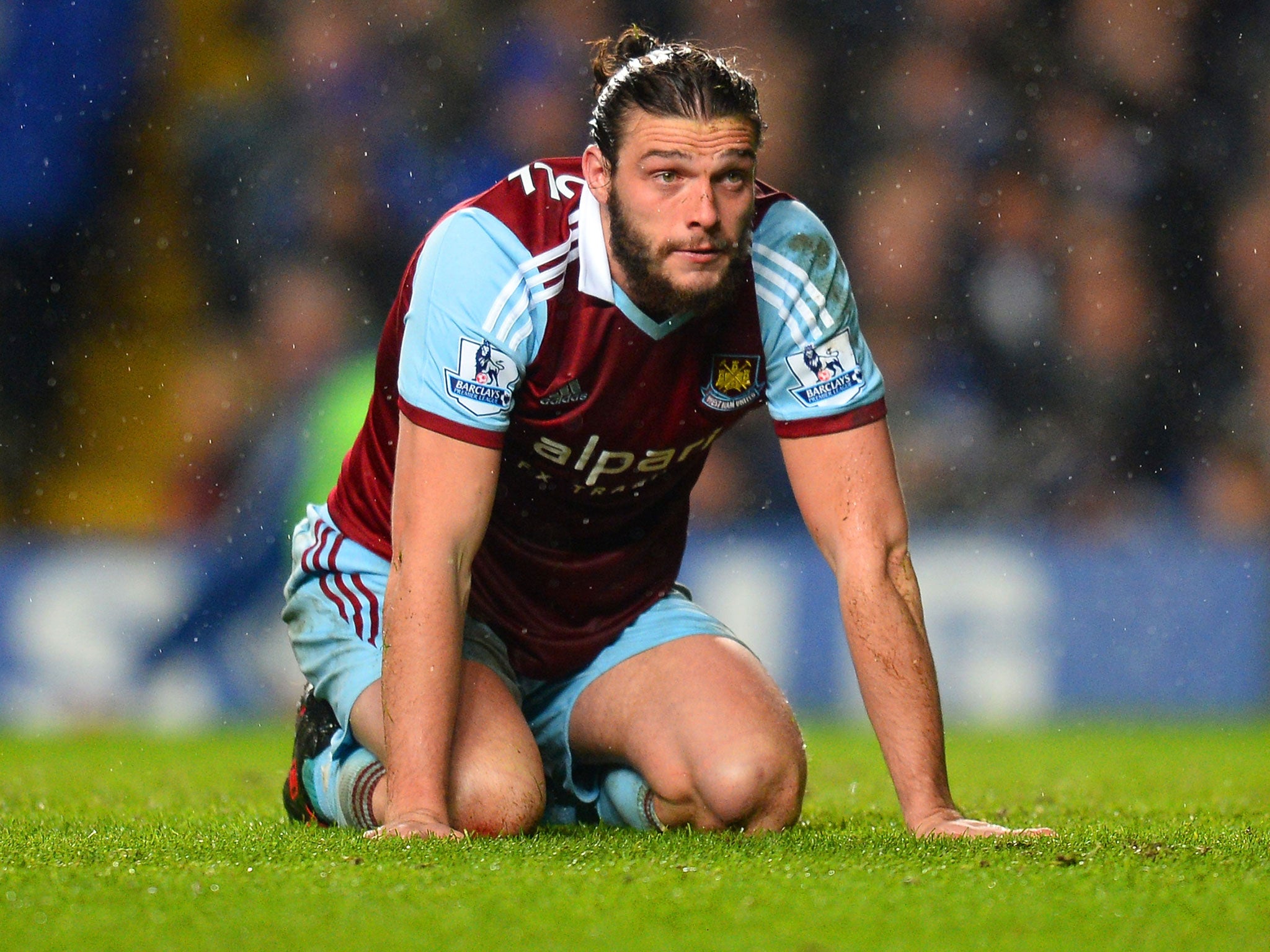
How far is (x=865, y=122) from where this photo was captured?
762cm

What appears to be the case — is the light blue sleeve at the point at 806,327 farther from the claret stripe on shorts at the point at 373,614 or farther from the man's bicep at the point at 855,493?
the claret stripe on shorts at the point at 373,614

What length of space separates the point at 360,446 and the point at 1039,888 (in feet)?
5.66

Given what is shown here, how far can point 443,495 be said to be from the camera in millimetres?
2943

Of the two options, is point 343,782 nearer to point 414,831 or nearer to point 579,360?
point 414,831

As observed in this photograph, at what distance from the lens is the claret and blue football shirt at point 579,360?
2982 mm

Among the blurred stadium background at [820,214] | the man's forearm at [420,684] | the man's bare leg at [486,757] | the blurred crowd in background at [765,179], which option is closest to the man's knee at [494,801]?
→ the man's bare leg at [486,757]

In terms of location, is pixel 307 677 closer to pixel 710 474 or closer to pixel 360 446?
pixel 360 446

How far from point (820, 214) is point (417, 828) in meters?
5.06

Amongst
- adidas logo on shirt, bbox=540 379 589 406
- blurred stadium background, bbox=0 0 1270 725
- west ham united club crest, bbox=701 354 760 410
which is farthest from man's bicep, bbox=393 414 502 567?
blurred stadium background, bbox=0 0 1270 725

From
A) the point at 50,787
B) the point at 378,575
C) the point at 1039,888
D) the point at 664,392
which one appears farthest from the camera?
the point at 50,787

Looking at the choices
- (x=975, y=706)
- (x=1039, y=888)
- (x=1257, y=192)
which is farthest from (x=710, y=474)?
(x=1039, y=888)

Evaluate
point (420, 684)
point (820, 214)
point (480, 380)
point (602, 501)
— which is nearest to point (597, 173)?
point (480, 380)

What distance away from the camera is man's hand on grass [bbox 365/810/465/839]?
284 cm

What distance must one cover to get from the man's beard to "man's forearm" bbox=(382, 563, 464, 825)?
23.8 inches
